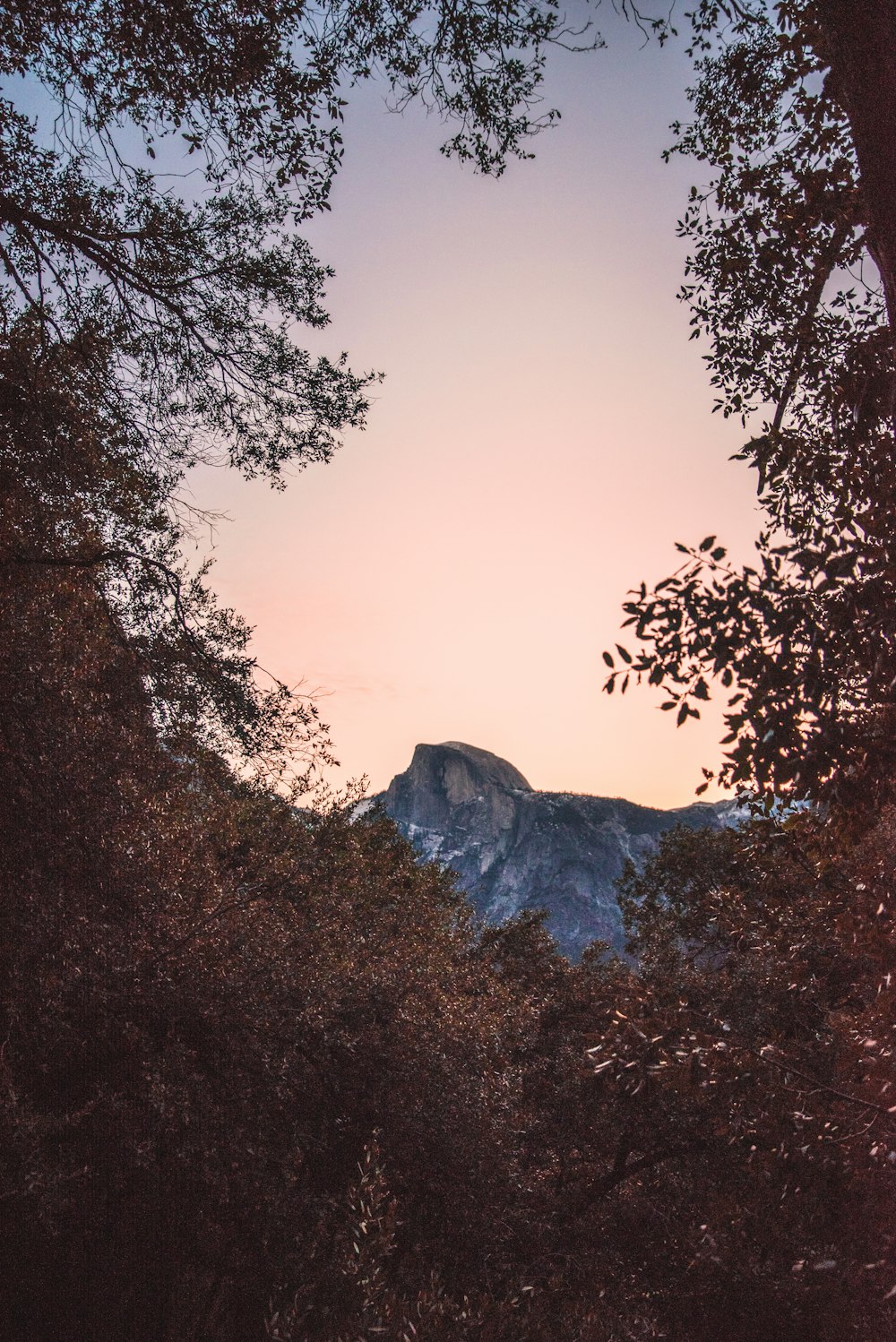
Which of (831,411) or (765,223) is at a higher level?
(765,223)

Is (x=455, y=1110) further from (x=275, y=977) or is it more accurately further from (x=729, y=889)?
(x=729, y=889)

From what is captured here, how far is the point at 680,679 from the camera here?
3.81 metres

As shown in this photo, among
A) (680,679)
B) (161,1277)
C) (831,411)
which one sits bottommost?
(161,1277)

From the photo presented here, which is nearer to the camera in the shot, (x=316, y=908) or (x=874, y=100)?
(x=874, y=100)

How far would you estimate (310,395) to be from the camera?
10.0 metres

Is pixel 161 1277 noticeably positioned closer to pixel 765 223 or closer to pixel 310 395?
pixel 310 395

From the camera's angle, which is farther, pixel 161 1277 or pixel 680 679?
pixel 161 1277

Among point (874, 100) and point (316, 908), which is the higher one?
point (874, 100)

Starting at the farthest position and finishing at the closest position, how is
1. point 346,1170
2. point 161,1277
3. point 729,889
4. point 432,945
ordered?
point 432,945 → point 729,889 → point 346,1170 → point 161,1277

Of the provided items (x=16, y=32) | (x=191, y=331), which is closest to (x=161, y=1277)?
(x=191, y=331)

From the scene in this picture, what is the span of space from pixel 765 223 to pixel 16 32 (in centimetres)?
719

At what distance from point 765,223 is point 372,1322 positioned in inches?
364

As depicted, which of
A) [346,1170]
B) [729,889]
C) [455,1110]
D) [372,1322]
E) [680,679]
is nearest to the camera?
[680,679]

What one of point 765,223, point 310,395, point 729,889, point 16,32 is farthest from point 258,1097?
point 16,32
